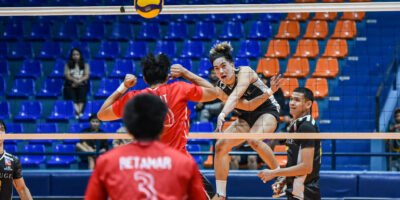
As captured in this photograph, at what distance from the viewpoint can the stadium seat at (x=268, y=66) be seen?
16.8 metres

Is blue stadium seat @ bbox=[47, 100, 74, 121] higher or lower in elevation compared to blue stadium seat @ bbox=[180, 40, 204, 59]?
lower

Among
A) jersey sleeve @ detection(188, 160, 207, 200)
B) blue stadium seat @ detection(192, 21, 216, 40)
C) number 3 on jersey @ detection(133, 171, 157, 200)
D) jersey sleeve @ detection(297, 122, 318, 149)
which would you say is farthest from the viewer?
blue stadium seat @ detection(192, 21, 216, 40)

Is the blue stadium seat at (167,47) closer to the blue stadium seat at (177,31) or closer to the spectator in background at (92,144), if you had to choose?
the blue stadium seat at (177,31)

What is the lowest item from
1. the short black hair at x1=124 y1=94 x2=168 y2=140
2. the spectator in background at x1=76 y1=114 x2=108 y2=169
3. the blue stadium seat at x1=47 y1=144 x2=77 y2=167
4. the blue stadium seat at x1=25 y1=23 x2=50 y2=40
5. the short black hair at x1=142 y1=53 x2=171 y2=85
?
the blue stadium seat at x1=47 y1=144 x2=77 y2=167

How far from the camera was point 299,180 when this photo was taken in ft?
28.7

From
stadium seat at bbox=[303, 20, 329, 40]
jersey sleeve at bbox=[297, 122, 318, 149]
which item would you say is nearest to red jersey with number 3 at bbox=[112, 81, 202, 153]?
jersey sleeve at bbox=[297, 122, 318, 149]

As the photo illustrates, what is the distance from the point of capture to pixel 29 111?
1705cm

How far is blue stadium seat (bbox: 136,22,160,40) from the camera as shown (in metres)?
18.5

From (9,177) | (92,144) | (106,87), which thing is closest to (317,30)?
(106,87)

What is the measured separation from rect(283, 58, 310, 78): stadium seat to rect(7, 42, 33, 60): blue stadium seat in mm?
5834

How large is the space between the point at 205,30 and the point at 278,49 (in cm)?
192

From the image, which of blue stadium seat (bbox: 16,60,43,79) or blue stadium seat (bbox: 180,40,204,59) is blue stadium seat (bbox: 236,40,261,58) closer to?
blue stadium seat (bbox: 180,40,204,59)

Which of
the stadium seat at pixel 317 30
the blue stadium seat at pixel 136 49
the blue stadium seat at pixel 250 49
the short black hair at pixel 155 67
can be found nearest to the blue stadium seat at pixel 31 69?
the blue stadium seat at pixel 136 49

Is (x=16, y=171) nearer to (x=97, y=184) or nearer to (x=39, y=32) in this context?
(x=97, y=184)
